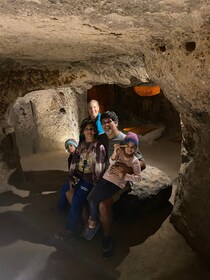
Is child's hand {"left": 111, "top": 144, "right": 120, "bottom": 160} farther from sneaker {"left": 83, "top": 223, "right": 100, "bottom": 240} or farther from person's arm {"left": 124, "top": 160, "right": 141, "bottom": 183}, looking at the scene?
sneaker {"left": 83, "top": 223, "right": 100, "bottom": 240}

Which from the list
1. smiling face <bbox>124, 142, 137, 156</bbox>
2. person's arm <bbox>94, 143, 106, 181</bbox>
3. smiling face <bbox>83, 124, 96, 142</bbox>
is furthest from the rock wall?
smiling face <bbox>124, 142, 137, 156</bbox>

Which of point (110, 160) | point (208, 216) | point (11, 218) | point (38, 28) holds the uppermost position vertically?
point (38, 28)

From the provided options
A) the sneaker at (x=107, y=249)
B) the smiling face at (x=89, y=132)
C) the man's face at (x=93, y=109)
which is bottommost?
the sneaker at (x=107, y=249)

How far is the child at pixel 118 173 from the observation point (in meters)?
3.20

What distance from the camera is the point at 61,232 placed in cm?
372

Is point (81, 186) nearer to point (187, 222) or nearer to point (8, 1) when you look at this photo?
point (187, 222)

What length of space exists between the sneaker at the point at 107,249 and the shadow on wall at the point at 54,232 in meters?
0.06

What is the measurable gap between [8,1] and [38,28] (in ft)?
2.03

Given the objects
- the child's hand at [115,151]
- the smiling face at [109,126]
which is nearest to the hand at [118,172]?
the child's hand at [115,151]

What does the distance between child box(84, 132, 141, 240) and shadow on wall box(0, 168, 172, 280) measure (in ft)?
1.86

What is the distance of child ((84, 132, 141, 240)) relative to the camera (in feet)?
10.5

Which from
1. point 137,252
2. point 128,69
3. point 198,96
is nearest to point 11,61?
point 128,69

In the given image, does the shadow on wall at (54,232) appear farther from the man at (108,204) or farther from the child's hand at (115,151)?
the child's hand at (115,151)

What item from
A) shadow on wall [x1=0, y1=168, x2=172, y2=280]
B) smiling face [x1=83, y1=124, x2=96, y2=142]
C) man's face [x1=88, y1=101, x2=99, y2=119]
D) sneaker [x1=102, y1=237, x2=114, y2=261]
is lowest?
shadow on wall [x1=0, y1=168, x2=172, y2=280]
